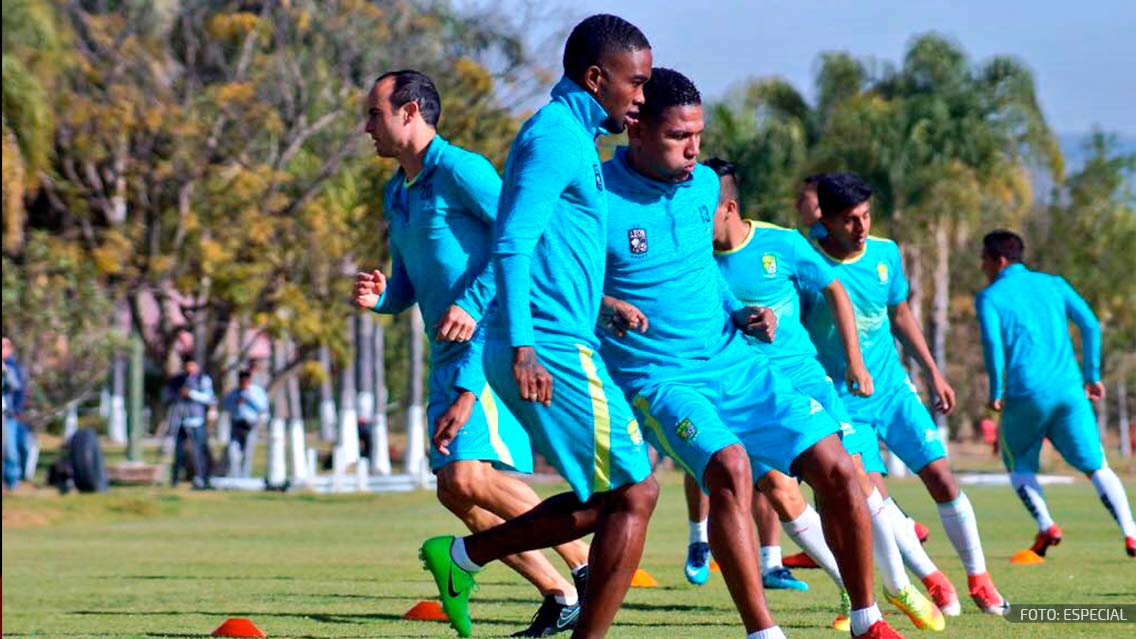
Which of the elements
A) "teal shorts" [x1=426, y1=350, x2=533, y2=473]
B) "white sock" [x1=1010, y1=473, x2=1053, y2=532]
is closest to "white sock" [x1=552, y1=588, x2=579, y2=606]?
"teal shorts" [x1=426, y1=350, x2=533, y2=473]

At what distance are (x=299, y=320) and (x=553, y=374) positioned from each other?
28.7m

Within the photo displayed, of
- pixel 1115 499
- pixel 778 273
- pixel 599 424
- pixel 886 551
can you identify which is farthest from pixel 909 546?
pixel 1115 499

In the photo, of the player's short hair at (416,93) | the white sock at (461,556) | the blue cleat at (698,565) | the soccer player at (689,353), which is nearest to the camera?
the soccer player at (689,353)

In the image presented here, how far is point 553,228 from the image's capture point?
663cm

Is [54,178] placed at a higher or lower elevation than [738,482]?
higher

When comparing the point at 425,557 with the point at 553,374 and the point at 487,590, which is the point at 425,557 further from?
the point at 487,590

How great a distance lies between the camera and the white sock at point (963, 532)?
1009 cm

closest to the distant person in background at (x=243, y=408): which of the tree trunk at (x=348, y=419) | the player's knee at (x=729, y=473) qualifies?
the tree trunk at (x=348, y=419)

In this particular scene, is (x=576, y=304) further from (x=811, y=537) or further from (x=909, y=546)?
(x=909, y=546)

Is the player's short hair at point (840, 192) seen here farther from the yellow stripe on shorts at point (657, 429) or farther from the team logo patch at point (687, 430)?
the team logo patch at point (687, 430)

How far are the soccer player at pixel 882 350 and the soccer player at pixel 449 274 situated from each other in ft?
7.21

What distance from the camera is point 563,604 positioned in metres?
8.60

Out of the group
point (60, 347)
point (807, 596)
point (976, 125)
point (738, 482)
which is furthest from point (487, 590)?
point (976, 125)

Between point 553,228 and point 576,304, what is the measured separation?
25cm
